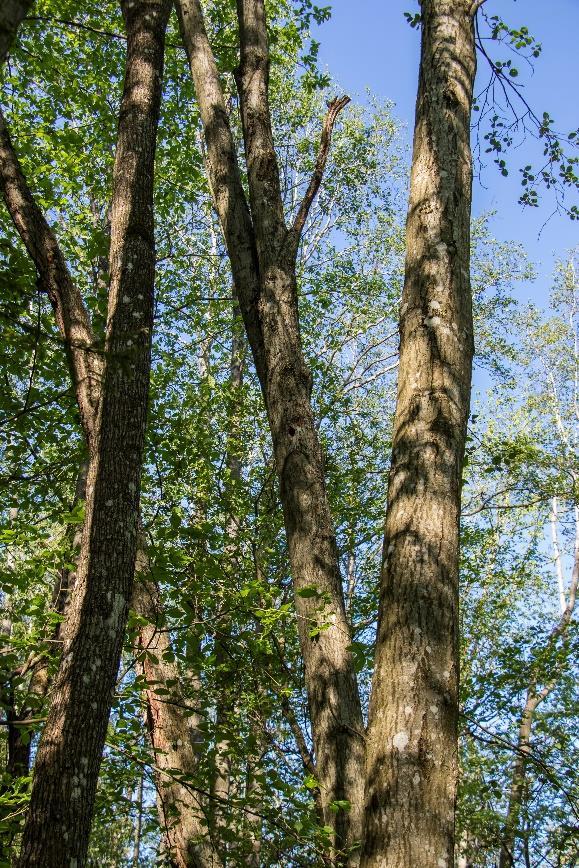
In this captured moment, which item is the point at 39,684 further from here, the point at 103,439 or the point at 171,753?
the point at 103,439

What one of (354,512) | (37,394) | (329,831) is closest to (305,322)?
(354,512)

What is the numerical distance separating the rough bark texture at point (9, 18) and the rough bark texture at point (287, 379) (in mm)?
2279

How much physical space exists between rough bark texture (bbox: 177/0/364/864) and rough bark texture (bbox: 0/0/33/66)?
7.48ft

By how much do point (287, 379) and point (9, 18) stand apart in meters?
2.31

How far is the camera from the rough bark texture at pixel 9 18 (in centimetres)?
166

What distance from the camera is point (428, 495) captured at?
Result: 2639 mm

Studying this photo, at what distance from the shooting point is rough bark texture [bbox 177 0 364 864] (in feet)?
10.2

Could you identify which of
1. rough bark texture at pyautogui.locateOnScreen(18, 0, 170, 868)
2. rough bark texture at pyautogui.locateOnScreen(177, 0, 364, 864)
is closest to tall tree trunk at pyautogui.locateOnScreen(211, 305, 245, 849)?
rough bark texture at pyautogui.locateOnScreen(177, 0, 364, 864)

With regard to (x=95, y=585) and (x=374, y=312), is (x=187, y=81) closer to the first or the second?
(x=374, y=312)

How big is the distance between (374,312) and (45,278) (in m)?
10.8

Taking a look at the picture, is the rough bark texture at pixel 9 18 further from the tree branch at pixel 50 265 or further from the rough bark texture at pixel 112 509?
the tree branch at pixel 50 265

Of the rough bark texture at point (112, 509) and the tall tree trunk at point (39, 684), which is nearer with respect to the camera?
the rough bark texture at point (112, 509)

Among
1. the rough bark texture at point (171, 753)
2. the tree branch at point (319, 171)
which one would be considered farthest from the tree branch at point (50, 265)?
the rough bark texture at point (171, 753)

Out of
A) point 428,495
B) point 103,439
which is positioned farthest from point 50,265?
point 428,495
